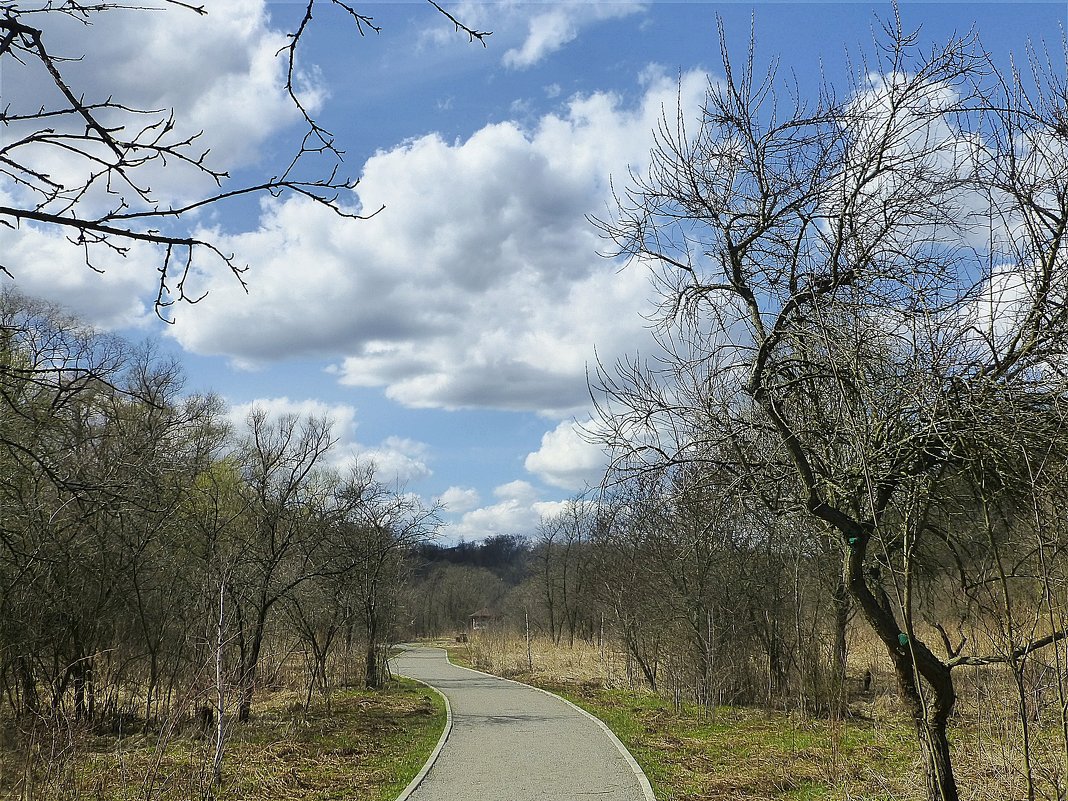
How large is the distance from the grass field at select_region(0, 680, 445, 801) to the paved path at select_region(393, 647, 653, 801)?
0.59 metres

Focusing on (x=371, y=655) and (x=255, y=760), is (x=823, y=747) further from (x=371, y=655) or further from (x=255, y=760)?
(x=371, y=655)

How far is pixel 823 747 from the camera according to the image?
1261 centimetres

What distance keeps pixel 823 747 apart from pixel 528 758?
171 inches

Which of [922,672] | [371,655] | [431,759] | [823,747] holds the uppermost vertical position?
[922,672]

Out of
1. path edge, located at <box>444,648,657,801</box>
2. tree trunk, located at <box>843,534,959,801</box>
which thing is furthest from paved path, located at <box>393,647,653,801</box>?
tree trunk, located at <box>843,534,959,801</box>

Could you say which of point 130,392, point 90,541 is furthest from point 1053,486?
point 90,541

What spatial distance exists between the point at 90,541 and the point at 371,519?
11802mm

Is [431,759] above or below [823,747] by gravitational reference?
below

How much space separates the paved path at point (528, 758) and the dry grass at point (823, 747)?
497 mm

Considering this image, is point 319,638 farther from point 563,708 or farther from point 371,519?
point 563,708

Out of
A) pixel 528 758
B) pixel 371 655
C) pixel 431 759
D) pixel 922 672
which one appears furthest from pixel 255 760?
pixel 371 655

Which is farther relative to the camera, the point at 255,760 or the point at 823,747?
the point at 255,760

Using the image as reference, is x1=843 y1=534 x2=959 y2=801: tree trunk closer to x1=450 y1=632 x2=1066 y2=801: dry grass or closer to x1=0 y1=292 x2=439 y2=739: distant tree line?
x1=450 y1=632 x2=1066 y2=801: dry grass

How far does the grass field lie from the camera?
26.4 ft
